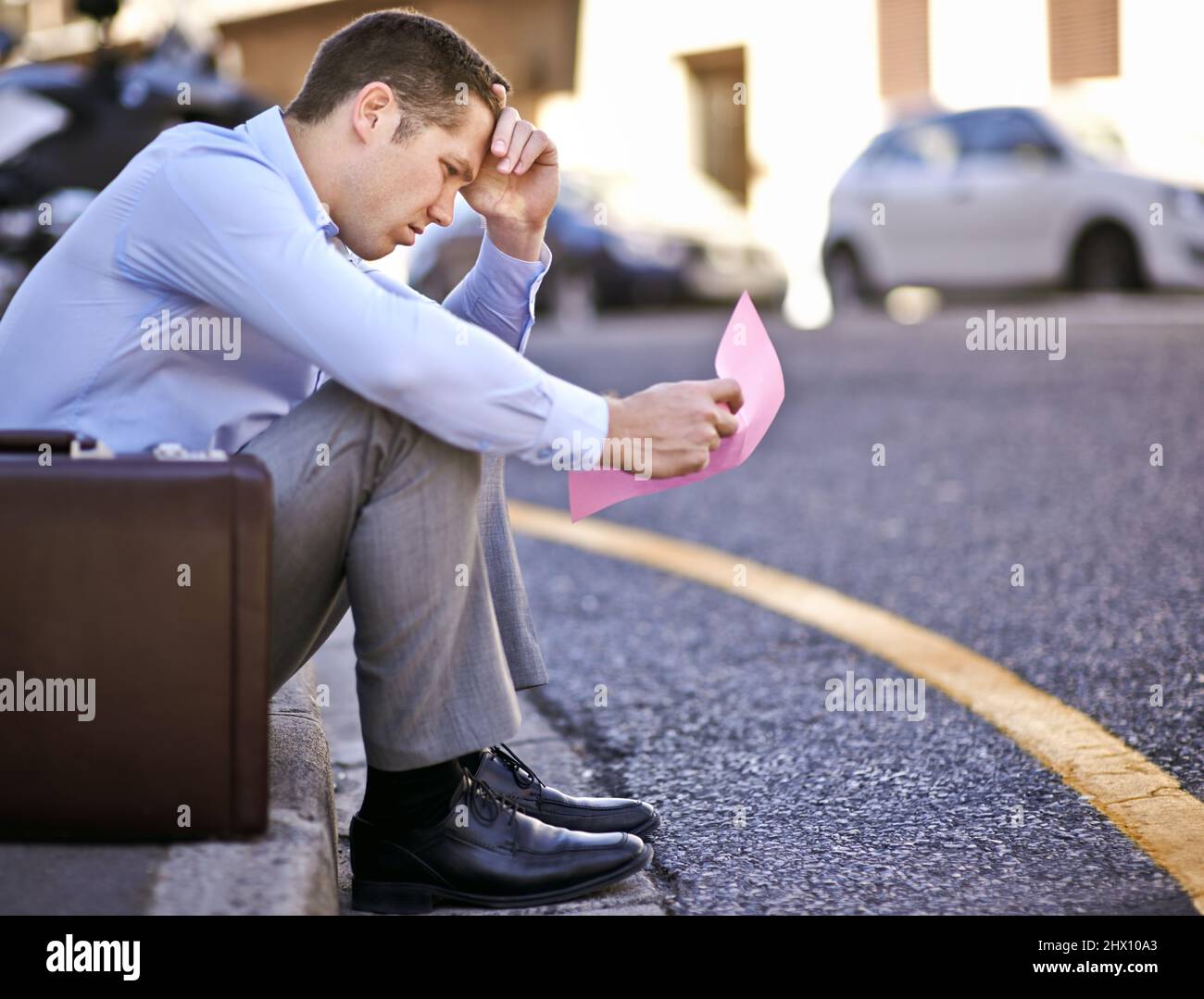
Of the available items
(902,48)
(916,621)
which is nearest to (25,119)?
(916,621)

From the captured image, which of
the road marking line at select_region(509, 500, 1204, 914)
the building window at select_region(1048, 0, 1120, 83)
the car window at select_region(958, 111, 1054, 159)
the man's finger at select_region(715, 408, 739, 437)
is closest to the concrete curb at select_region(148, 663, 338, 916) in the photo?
the man's finger at select_region(715, 408, 739, 437)

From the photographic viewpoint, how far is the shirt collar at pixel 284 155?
6.95ft

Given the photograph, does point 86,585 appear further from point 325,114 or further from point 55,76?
point 55,76

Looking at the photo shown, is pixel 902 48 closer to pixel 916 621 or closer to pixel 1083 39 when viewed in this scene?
pixel 1083 39

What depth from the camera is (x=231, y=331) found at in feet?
6.82

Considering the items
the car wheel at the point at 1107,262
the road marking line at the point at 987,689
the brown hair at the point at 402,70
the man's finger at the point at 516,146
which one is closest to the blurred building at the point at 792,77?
the car wheel at the point at 1107,262

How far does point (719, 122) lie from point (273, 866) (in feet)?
70.2

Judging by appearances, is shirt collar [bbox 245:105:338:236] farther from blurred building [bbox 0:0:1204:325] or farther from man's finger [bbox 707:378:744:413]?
blurred building [bbox 0:0:1204:325]

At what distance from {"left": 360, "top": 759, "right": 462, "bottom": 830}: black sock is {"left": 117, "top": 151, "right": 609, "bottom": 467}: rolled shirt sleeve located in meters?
0.43

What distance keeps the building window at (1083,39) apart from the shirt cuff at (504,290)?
15.2 meters
